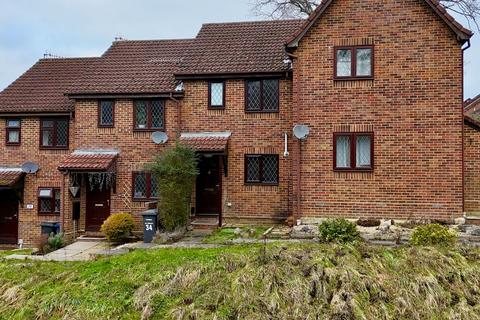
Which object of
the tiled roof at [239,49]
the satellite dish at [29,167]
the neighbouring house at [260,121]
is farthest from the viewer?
the satellite dish at [29,167]

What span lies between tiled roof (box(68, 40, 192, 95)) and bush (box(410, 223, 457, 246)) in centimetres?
1031

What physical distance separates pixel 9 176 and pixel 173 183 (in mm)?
7772

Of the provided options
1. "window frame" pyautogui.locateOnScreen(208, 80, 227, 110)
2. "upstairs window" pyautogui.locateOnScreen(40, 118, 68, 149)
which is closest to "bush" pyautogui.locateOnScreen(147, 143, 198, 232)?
"window frame" pyautogui.locateOnScreen(208, 80, 227, 110)

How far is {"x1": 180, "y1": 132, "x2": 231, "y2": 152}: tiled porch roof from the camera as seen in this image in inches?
620

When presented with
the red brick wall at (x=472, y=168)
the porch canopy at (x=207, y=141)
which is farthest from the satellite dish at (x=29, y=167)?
the red brick wall at (x=472, y=168)

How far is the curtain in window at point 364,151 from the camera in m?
14.2

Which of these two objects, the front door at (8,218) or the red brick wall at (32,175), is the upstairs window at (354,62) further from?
the front door at (8,218)

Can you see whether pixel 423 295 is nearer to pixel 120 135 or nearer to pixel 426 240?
pixel 426 240

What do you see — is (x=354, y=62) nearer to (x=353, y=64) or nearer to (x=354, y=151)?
(x=353, y=64)

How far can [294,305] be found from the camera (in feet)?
26.9

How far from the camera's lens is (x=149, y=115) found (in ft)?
57.1

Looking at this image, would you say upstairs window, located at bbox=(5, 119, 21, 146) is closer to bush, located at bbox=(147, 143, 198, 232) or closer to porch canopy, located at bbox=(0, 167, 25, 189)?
porch canopy, located at bbox=(0, 167, 25, 189)

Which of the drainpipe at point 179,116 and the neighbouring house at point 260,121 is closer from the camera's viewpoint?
the neighbouring house at point 260,121

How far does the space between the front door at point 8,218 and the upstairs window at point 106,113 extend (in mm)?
4993
